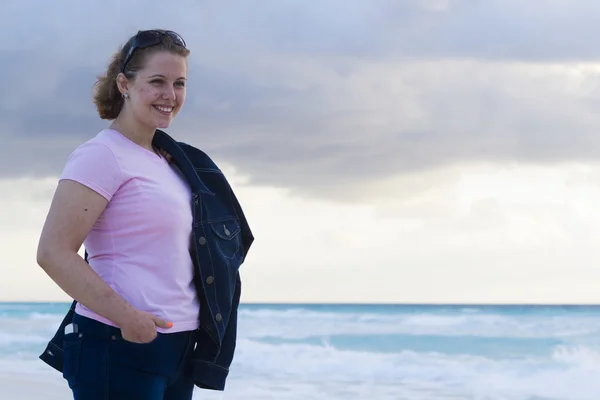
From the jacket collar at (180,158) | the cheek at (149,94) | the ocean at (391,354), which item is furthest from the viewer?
the ocean at (391,354)

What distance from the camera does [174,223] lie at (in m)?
2.11

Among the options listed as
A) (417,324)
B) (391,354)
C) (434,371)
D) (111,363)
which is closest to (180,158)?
(111,363)

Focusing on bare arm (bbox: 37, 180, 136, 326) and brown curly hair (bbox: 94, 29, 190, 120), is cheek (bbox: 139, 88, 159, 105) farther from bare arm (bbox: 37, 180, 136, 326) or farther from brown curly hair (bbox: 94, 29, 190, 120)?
bare arm (bbox: 37, 180, 136, 326)

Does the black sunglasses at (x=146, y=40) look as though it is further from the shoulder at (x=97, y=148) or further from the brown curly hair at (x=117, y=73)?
the shoulder at (x=97, y=148)

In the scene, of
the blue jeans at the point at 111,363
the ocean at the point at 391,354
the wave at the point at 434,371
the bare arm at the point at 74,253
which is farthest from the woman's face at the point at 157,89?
the wave at the point at 434,371

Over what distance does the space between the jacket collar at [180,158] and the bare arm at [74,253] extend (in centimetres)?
30

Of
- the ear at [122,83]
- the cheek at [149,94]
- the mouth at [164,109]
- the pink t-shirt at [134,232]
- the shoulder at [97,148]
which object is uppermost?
the ear at [122,83]

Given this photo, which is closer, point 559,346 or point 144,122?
point 144,122

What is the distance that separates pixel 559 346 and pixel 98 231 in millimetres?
13333

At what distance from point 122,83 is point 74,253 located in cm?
45

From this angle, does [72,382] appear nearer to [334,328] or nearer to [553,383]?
[553,383]

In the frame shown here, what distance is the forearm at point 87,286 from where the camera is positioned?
6.49 feet

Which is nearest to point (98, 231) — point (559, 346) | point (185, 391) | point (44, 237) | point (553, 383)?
point (44, 237)

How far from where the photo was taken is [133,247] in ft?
6.83
